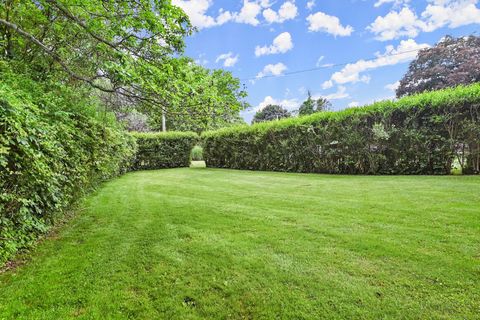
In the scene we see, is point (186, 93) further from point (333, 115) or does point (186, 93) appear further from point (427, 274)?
point (333, 115)

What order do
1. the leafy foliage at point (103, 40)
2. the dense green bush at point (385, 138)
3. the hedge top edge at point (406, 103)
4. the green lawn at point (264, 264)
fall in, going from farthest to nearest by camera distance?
the dense green bush at point (385, 138) < the hedge top edge at point (406, 103) < the leafy foliage at point (103, 40) < the green lawn at point (264, 264)

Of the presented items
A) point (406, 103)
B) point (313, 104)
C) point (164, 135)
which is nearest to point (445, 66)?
point (313, 104)

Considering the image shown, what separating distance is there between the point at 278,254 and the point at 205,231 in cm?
115

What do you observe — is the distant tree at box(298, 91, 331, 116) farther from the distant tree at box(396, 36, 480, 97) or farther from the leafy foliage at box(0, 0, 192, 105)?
the leafy foliage at box(0, 0, 192, 105)

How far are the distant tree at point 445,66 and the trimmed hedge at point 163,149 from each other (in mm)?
22927

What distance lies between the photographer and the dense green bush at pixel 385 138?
649 cm

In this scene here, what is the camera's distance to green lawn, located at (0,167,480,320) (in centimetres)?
197

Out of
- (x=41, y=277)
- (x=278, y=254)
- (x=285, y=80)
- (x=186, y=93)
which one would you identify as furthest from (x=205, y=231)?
(x=285, y=80)

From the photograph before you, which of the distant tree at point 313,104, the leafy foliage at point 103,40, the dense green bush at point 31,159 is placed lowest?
the dense green bush at point 31,159

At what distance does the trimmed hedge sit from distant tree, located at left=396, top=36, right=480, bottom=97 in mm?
22927

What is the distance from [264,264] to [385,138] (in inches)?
259

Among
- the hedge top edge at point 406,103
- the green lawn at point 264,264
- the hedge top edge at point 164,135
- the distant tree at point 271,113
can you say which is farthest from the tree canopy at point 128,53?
the distant tree at point 271,113

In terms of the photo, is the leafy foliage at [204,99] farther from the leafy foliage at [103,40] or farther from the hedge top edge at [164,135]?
the hedge top edge at [164,135]

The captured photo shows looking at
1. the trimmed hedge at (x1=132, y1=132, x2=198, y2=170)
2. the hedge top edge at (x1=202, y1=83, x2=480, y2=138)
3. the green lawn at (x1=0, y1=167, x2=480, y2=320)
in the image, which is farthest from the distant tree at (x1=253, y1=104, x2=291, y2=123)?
the green lawn at (x1=0, y1=167, x2=480, y2=320)
